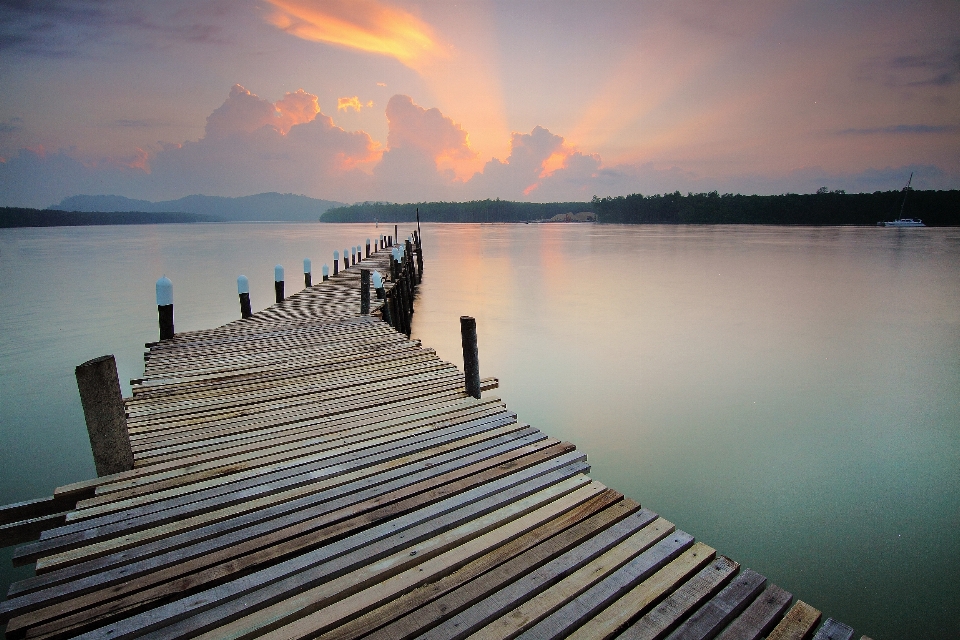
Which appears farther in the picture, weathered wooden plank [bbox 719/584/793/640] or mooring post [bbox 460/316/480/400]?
mooring post [bbox 460/316/480/400]

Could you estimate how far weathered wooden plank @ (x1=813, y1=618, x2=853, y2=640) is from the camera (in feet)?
8.09

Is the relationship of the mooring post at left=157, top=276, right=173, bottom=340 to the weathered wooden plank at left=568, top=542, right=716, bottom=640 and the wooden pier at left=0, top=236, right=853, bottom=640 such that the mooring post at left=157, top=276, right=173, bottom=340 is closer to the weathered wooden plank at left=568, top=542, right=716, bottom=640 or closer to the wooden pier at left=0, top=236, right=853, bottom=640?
the wooden pier at left=0, top=236, right=853, bottom=640

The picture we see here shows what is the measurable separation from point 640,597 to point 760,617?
0.61 meters

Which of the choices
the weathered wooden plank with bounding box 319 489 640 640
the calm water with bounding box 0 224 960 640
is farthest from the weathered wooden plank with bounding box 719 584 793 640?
the calm water with bounding box 0 224 960 640

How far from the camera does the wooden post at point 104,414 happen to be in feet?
12.0

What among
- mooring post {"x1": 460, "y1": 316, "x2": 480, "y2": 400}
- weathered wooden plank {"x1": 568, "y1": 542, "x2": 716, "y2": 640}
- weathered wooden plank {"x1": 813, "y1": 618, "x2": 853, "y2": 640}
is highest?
mooring post {"x1": 460, "y1": 316, "x2": 480, "y2": 400}

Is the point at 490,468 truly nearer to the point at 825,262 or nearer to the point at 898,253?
the point at 825,262

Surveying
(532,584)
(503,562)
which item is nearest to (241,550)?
(503,562)

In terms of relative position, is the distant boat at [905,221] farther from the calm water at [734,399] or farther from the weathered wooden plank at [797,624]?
the weathered wooden plank at [797,624]

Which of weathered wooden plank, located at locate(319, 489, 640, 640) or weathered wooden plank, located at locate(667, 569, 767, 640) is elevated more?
weathered wooden plank, located at locate(319, 489, 640, 640)

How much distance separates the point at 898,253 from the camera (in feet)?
135

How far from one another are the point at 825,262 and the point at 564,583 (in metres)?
40.8

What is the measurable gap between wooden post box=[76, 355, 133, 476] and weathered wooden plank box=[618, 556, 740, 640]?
12.6 feet

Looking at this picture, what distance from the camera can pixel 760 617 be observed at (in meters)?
2.53
